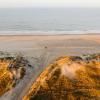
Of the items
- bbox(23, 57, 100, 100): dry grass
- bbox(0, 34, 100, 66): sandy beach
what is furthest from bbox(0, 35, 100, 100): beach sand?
bbox(23, 57, 100, 100): dry grass

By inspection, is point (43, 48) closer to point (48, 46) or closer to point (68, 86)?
point (48, 46)

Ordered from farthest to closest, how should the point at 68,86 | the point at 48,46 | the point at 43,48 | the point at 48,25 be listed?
the point at 48,25 → the point at 48,46 → the point at 43,48 → the point at 68,86

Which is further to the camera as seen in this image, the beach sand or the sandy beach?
the sandy beach

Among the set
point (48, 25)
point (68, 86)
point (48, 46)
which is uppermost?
point (68, 86)

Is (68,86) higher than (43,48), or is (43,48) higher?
(68,86)

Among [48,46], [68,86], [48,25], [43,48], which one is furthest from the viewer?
[48,25]

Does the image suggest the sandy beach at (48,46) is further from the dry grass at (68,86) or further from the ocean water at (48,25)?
the ocean water at (48,25)

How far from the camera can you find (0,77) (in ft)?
91.4

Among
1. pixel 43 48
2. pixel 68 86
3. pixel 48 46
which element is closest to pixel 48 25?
pixel 48 46

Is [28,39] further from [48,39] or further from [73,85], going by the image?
[73,85]

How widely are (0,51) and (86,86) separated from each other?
21.1m

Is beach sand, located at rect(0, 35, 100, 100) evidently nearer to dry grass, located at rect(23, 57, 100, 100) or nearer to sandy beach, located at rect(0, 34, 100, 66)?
sandy beach, located at rect(0, 34, 100, 66)

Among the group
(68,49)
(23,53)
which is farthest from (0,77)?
(68,49)

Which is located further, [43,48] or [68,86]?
[43,48]
